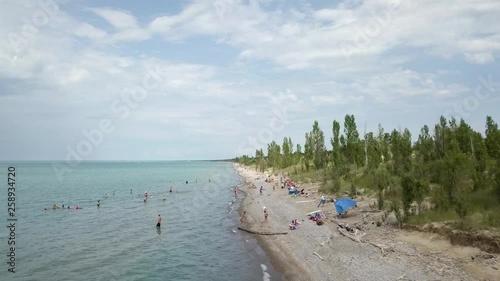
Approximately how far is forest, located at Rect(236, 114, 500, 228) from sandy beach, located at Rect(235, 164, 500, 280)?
8.03 ft

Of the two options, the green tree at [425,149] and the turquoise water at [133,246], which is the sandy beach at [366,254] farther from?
the green tree at [425,149]

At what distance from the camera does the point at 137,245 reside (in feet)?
107

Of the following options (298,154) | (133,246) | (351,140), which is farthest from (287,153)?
(133,246)

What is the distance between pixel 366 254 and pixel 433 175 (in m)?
19.4

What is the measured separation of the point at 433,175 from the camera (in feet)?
126

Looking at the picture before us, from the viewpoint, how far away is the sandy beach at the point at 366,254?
1923 cm

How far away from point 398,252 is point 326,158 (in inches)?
2431

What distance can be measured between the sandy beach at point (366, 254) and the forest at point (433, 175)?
245 centimetres

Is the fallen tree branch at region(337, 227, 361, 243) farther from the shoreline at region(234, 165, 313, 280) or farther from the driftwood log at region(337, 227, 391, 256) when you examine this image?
the shoreline at region(234, 165, 313, 280)

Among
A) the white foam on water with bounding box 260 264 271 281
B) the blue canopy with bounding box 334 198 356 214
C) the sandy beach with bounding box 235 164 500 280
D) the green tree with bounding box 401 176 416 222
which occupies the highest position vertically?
the green tree with bounding box 401 176 416 222

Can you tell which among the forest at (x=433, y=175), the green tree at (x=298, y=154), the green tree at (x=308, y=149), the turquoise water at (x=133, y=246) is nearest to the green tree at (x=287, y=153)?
the green tree at (x=298, y=154)

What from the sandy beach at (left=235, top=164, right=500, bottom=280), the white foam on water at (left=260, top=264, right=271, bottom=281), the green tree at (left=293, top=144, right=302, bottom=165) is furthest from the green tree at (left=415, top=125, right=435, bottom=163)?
the green tree at (left=293, top=144, right=302, bottom=165)

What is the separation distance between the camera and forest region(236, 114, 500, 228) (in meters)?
25.5

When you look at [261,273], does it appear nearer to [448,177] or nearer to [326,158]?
[448,177]
